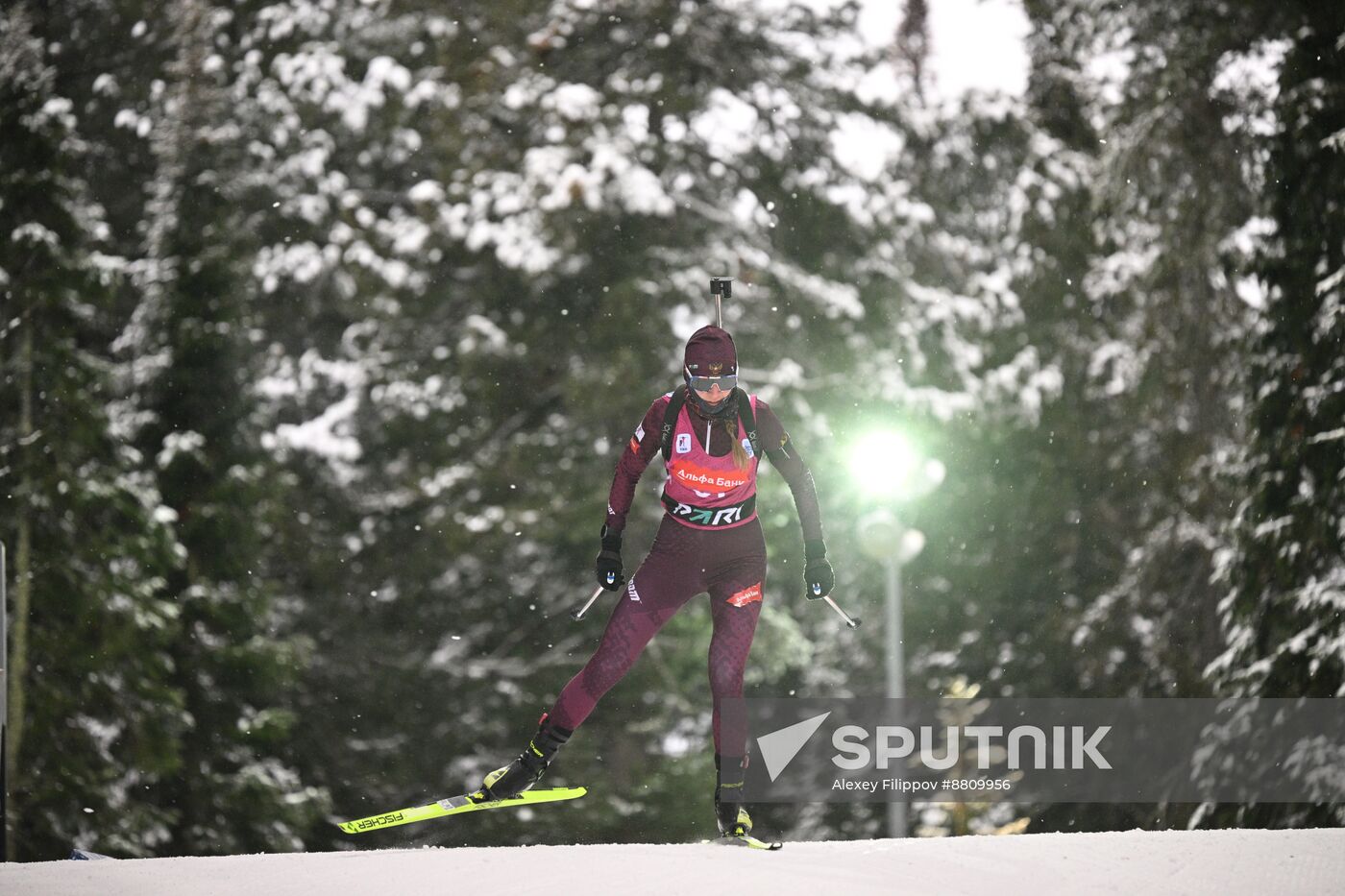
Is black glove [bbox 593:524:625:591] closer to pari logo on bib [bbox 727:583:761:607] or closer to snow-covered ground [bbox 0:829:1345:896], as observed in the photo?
pari logo on bib [bbox 727:583:761:607]

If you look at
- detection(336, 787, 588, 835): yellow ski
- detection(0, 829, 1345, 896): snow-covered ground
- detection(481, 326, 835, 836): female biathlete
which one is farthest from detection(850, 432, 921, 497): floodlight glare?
detection(336, 787, 588, 835): yellow ski

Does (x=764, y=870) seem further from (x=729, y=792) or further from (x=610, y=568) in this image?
(x=610, y=568)

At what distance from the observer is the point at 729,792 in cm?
480

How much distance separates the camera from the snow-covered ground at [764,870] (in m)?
5.00

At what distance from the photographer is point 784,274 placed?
1025 cm

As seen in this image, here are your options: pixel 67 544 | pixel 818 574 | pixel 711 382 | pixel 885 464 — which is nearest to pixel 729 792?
pixel 818 574

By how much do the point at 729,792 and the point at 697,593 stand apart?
70 centimetres

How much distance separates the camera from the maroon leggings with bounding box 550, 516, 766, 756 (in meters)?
4.73

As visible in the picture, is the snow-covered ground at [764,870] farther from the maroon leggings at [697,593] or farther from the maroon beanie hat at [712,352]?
the maroon beanie hat at [712,352]

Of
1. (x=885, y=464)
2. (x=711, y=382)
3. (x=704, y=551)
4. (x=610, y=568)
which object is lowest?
(x=610, y=568)

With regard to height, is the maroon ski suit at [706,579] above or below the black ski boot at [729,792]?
above

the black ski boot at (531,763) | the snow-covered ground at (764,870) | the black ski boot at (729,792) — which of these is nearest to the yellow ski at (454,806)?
the black ski boot at (531,763)

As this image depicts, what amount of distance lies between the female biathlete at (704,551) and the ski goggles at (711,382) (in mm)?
21

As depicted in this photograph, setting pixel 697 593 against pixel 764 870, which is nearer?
pixel 697 593
